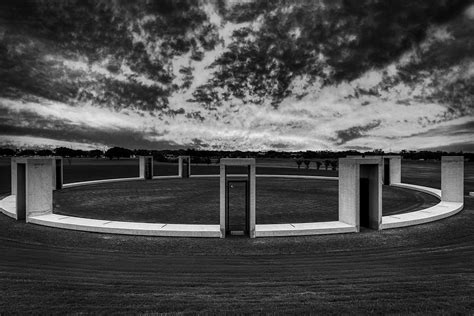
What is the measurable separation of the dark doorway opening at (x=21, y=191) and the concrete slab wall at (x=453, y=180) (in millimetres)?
21442

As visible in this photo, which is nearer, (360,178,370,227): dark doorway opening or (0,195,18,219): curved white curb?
(360,178,370,227): dark doorway opening

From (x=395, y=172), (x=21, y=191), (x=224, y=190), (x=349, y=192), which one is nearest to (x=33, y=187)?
(x=21, y=191)

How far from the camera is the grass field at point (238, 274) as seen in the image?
5.25 meters

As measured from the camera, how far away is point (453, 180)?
55.2ft

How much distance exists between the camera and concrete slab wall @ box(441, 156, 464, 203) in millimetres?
16625

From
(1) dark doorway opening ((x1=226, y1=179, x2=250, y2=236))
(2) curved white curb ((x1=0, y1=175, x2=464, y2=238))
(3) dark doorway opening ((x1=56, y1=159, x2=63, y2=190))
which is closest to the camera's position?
(2) curved white curb ((x1=0, y1=175, x2=464, y2=238))

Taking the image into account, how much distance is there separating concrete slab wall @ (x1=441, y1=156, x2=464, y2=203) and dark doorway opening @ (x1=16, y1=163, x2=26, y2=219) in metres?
21.4

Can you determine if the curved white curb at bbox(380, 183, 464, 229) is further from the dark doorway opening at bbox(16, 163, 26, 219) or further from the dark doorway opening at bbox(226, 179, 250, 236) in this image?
the dark doorway opening at bbox(16, 163, 26, 219)

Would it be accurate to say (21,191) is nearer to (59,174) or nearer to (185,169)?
(59,174)

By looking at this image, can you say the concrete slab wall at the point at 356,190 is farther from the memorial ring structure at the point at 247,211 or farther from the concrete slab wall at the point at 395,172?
the concrete slab wall at the point at 395,172

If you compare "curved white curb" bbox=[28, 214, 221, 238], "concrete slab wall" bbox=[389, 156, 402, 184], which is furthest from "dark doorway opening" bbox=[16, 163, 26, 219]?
"concrete slab wall" bbox=[389, 156, 402, 184]

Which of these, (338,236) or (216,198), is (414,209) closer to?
(338,236)

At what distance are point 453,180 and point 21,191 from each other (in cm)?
2205

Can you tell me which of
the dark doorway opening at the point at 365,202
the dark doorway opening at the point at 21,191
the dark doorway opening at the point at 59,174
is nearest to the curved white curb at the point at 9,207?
the dark doorway opening at the point at 21,191
